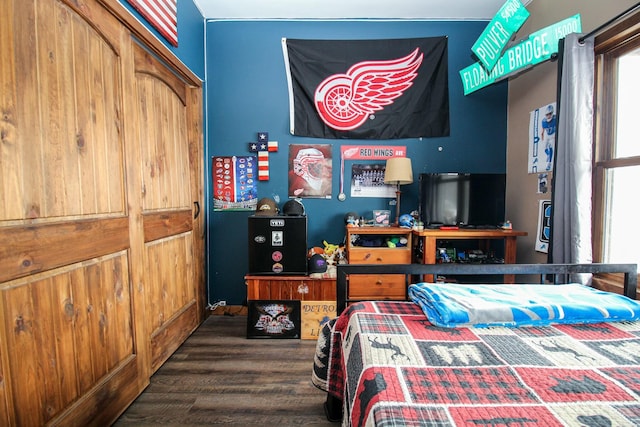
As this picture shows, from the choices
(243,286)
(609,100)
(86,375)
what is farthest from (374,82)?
(86,375)

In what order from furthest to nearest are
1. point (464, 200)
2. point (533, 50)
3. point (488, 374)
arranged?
1. point (464, 200)
2. point (533, 50)
3. point (488, 374)

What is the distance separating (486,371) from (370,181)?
86.9 inches

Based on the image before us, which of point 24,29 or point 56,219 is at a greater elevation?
point 24,29

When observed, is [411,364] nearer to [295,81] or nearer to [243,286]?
[243,286]

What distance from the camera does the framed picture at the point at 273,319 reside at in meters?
2.45

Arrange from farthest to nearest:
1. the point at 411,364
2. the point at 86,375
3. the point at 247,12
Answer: the point at 247,12 < the point at 86,375 < the point at 411,364

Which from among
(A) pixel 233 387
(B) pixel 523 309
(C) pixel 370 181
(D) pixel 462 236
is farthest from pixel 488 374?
(C) pixel 370 181

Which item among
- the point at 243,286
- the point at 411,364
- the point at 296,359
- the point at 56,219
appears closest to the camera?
the point at 411,364

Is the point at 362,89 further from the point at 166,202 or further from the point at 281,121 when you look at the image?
the point at 166,202

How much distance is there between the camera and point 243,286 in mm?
2971

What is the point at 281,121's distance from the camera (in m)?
2.88

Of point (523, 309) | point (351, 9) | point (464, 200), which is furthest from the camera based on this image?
point (351, 9)

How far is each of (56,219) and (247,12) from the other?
238cm

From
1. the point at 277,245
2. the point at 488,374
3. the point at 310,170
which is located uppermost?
the point at 310,170
